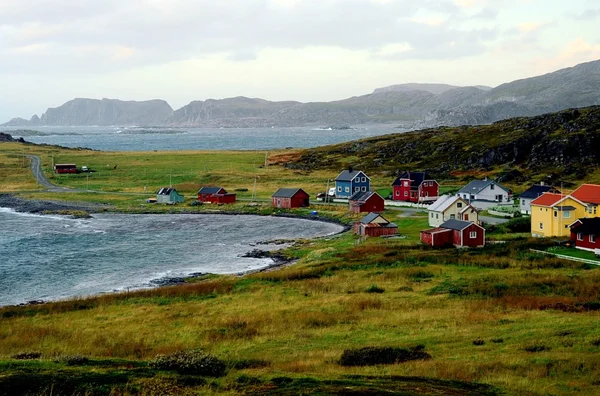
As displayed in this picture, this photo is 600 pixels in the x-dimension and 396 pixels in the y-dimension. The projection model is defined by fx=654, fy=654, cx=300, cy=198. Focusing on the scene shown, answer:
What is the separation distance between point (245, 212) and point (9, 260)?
4135cm

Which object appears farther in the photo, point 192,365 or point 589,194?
point 589,194

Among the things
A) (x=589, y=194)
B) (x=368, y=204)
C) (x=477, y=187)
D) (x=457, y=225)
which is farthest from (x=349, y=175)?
(x=457, y=225)

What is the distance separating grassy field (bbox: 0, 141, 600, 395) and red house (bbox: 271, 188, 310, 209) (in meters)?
35.0

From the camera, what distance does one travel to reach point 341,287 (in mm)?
47031

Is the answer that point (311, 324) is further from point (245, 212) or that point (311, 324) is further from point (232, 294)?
point (245, 212)

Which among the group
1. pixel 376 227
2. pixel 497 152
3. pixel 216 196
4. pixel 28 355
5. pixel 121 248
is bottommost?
pixel 121 248

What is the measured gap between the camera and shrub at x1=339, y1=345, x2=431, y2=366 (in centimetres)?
2597

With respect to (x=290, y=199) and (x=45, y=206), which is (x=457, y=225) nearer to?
(x=290, y=199)

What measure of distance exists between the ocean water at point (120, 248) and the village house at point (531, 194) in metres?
24.9

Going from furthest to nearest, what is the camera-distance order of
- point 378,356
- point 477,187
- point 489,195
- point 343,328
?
point 477,187 → point 489,195 → point 343,328 → point 378,356

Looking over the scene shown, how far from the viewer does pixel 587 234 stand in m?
57.8

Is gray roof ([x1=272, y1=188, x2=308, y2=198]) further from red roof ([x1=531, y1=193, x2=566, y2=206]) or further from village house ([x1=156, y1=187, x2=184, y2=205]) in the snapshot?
red roof ([x1=531, y1=193, x2=566, y2=206])

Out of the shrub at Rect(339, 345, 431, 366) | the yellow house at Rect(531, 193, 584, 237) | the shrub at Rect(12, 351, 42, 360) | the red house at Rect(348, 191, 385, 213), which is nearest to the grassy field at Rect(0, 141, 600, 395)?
the shrub at Rect(12, 351, 42, 360)

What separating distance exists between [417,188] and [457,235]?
40.7 m
